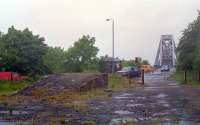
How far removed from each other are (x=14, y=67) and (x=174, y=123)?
47344 mm

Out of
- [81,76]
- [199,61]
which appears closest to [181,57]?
[199,61]

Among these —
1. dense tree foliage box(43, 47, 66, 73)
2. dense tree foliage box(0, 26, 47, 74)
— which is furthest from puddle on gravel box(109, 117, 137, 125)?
dense tree foliage box(43, 47, 66, 73)

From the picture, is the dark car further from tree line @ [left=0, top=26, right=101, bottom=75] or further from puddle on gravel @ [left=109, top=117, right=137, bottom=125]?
puddle on gravel @ [left=109, top=117, right=137, bottom=125]

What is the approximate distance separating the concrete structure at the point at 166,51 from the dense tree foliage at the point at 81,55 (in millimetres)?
46428

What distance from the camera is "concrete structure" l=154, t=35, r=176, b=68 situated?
4840 inches

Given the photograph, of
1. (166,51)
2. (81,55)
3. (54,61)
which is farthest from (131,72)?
(166,51)

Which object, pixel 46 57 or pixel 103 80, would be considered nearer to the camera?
pixel 103 80

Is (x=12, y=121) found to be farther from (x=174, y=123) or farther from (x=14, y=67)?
(x=14, y=67)

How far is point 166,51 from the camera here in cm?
12481

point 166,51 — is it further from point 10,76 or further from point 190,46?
point 10,76

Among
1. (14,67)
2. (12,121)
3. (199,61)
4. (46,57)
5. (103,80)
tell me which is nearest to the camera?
(12,121)

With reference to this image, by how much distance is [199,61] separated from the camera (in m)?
54.4

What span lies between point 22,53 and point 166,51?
6628 cm

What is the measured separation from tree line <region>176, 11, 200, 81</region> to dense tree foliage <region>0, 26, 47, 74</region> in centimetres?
1713
